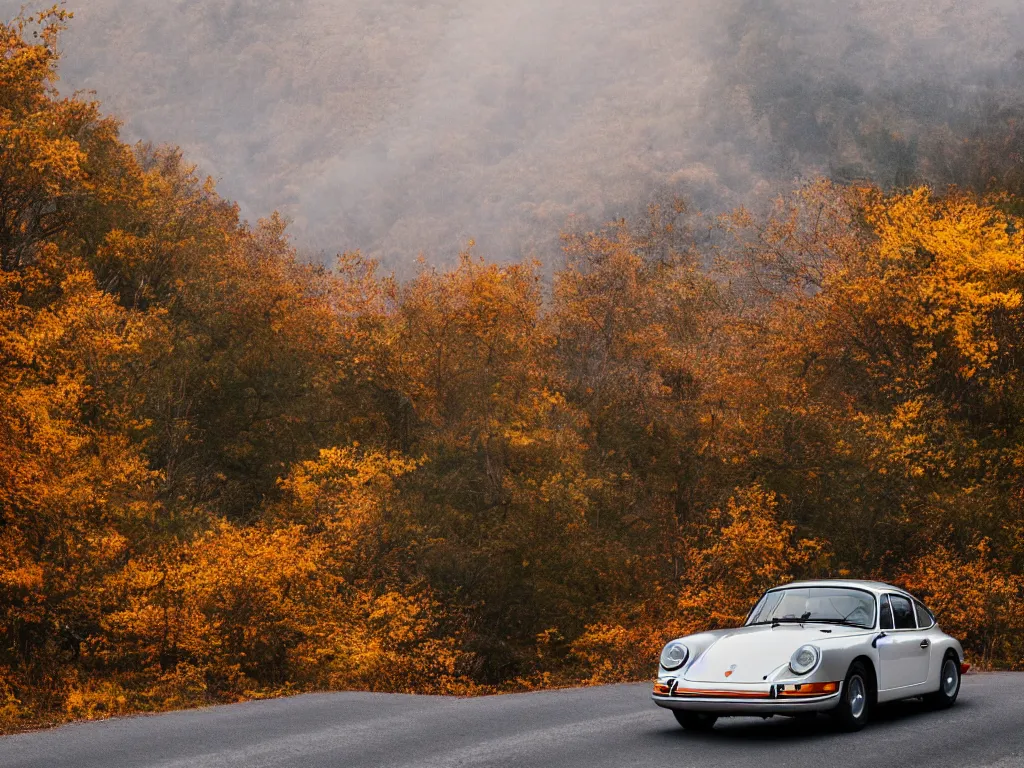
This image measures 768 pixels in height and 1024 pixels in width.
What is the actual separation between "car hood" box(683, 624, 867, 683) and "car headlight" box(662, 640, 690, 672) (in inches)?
6.9

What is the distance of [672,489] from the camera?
1294 inches

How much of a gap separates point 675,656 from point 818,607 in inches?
67.1

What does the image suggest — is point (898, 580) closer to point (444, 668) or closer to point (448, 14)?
point (444, 668)

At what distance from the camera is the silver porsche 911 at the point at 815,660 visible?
378 inches

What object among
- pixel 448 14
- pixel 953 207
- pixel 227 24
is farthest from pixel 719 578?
→ pixel 448 14

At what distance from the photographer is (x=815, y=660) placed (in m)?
9.60

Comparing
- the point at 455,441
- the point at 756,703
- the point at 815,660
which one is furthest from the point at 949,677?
the point at 455,441

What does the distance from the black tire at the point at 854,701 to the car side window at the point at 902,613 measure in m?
1.07

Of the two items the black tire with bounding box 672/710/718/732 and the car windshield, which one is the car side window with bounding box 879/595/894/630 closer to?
the car windshield

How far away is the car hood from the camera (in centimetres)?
975

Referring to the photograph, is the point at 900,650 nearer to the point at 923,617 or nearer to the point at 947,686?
the point at 923,617

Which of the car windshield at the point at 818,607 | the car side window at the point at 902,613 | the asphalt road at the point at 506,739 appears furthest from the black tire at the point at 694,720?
the car side window at the point at 902,613

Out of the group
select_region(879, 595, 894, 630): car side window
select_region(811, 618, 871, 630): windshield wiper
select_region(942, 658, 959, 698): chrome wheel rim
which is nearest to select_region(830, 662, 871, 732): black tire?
select_region(811, 618, 871, 630): windshield wiper

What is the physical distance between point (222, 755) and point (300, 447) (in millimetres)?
26432
